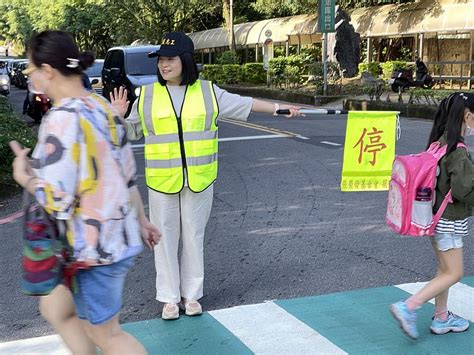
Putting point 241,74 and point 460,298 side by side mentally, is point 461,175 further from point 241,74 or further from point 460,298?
point 241,74

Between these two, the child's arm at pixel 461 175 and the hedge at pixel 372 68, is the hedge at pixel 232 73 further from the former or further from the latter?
the child's arm at pixel 461 175

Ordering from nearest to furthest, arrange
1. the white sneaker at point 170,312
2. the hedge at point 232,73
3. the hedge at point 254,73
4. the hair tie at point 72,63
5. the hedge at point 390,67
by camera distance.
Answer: the hair tie at point 72,63 → the white sneaker at point 170,312 → the hedge at point 390,67 → the hedge at point 254,73 → the hedge at point 232,73

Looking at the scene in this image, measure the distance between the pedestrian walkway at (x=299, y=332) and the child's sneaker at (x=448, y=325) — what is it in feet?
0.12

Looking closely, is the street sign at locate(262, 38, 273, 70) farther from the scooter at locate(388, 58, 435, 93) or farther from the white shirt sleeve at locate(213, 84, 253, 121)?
the white shirt sleeve at locate(213, 84, 253, 121)

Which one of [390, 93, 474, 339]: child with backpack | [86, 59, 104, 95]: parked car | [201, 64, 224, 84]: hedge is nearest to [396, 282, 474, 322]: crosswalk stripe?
[390, 93, 474, 339]: child with backpack

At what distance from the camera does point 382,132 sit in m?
4.17

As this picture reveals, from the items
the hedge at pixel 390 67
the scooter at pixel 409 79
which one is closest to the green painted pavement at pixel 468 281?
the scooter at pixel 409 79

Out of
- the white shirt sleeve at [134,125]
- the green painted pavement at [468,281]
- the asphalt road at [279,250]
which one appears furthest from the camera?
the green painted pavement at [468,281]

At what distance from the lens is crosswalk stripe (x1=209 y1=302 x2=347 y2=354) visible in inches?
150

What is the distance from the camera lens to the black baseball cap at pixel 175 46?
12.8 feet

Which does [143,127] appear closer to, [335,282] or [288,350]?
[288,350]

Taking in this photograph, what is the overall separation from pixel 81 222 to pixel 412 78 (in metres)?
22.3

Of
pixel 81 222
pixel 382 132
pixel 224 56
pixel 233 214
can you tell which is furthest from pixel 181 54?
pixel 224 56

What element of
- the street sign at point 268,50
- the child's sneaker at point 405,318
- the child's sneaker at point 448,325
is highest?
the street sign at point 268,50
